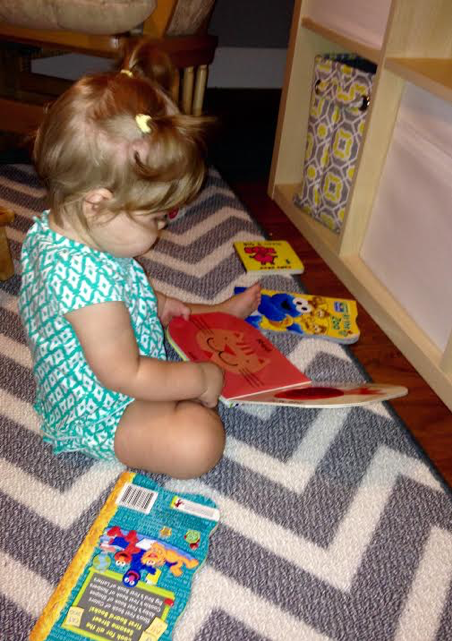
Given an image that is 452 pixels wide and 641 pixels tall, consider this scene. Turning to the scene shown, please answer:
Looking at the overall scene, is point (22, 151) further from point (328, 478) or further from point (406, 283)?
point (328, 478)

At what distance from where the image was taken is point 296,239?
4.99 ft

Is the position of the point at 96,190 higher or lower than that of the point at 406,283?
higher

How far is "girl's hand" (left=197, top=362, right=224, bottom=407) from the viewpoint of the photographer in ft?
2.77

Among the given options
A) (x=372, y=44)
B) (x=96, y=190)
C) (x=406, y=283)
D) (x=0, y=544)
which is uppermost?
(x=372, y=44)

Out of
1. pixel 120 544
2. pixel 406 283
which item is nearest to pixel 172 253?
pixel 406 283

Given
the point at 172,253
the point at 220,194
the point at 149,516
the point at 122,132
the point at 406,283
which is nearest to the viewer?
the point at 122,132

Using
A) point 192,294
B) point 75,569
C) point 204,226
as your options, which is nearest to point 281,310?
point 192,294

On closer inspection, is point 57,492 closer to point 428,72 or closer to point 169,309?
point 169,309

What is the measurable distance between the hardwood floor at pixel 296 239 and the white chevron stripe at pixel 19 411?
0.60 meters

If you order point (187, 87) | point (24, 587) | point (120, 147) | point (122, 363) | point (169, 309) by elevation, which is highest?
point (120, 147)

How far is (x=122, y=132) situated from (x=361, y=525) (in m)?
0.60

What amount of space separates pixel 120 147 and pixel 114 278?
163 mm

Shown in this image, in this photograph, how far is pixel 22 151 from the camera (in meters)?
1.78

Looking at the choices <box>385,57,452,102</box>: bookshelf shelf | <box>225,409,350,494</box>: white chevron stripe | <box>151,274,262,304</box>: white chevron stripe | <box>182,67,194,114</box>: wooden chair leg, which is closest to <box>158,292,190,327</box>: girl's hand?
<box>151,274,262,304</box>: white chevron stripe
